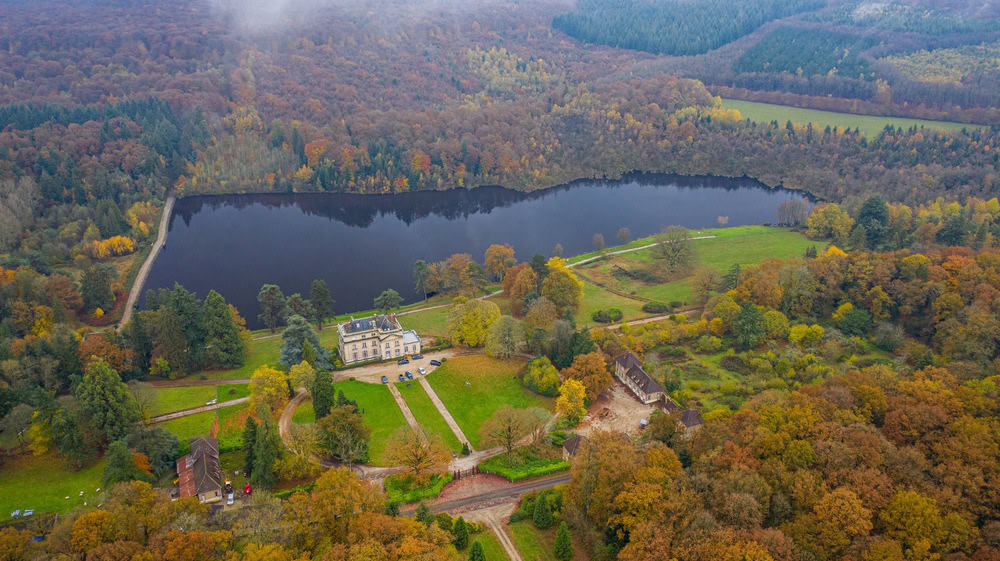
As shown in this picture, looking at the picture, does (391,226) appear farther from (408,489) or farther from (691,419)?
(691,419)

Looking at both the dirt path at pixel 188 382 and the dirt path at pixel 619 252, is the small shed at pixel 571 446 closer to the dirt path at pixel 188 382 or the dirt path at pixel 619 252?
the dirt path at pixel 188 382

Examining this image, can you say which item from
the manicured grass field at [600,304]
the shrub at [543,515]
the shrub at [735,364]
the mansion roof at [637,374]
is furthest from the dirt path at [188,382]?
the shrub at [735,364]

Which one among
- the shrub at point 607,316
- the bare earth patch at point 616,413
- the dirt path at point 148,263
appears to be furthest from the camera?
the dirt path at point 148,263

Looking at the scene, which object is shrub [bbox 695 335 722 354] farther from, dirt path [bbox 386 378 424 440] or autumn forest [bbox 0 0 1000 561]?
dirt path [bbox 386 378 424 440]

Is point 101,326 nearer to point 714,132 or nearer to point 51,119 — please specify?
point 51,119

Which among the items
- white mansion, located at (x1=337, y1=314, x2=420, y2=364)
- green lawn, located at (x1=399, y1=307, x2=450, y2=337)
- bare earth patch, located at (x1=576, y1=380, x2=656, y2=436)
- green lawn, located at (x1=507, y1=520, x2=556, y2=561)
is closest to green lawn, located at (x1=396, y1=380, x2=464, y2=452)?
white mansion, located at (x1=337, y1=314, x2=420, y2=364)

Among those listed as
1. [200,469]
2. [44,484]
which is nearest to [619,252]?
[200,469]

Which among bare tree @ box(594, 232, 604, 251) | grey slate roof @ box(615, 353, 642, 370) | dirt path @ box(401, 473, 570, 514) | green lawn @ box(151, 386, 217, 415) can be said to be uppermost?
bare tree @ box(594, 232, 604, 251)
